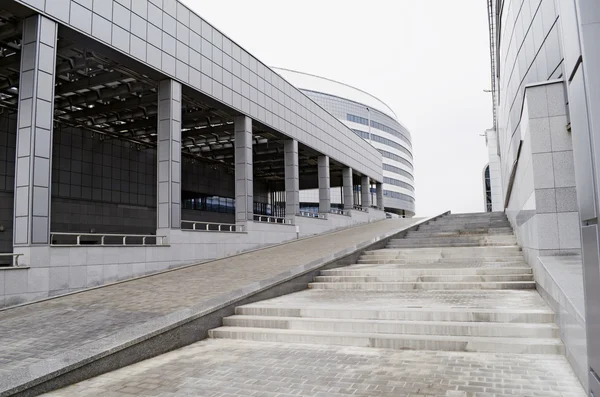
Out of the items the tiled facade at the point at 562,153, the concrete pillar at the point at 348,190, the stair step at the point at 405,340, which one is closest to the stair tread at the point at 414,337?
the stair step at the point at 405,340

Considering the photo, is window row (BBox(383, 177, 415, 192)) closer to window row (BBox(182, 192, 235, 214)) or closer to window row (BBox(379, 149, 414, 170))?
window row (BBox(379, 149, 414, 170))

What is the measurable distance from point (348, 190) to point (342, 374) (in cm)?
3651

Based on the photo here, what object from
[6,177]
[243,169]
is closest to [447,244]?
[243,169]

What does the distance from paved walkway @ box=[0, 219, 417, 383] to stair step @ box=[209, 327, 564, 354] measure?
1.96m

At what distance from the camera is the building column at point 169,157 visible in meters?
19.3

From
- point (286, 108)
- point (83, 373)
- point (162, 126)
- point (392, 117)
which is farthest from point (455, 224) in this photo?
point (392, 117)

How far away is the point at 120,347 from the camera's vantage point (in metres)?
6.67

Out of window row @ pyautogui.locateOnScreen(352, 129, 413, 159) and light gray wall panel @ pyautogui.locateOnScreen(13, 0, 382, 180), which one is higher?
window row @ pyautogui.locateOnScreen(352, 129, 413, 159)

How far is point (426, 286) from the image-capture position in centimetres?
1101

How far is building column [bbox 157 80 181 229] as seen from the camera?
63.5 ft

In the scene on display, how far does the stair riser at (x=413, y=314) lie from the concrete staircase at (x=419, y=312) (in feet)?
0.05

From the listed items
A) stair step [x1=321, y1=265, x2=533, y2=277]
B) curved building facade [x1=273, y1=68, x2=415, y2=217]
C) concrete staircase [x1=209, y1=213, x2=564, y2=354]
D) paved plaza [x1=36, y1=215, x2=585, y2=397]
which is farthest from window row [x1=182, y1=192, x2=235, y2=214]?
paved plaza [x1=36, y1=215, x2=585, y2=397]

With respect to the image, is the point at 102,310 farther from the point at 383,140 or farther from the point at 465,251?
the point at 383,140

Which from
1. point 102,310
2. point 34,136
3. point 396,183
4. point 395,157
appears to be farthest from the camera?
point 395,157
